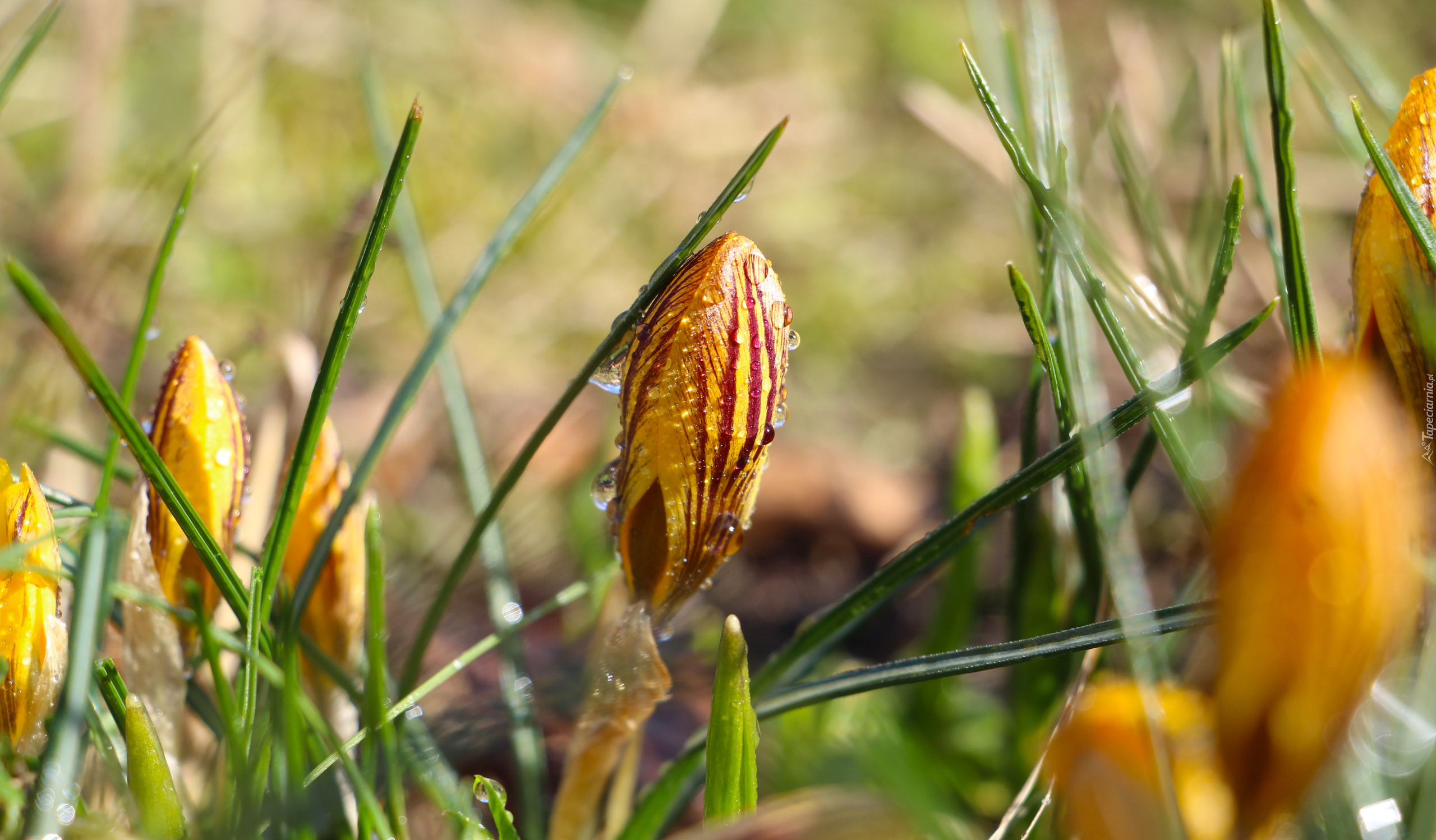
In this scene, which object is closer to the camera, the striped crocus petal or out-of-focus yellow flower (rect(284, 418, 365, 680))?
the striped crocus petal

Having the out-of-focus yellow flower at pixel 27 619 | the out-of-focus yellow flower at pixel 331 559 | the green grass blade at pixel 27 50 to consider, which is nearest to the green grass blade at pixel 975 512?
the out-of-focus yellow flower at pixel 331 559

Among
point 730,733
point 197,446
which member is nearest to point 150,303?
point 197,446

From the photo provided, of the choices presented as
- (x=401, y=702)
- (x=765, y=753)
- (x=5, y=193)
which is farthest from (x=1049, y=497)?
(x=5, y=193)

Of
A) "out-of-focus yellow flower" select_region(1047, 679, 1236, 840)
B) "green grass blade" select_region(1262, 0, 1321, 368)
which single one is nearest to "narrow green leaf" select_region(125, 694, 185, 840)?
"out-of-focus yellow flower" select_region(1047, 679, 1236, 840)

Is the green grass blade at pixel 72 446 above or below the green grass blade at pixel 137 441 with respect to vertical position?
above

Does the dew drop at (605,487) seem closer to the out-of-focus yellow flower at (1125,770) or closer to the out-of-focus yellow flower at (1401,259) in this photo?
the out-of-focus yellow flower at (1125,770)

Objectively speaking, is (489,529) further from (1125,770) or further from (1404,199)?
(1404,199)

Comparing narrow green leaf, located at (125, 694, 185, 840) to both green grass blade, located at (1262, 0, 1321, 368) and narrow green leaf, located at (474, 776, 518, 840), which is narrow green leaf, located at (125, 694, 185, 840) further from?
green grass blade, located at (1262, 0, 1321, 368)
